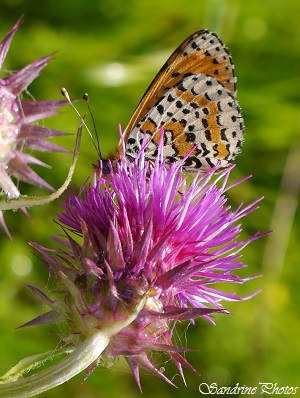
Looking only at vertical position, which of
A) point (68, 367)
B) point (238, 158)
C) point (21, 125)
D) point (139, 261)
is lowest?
point (68, 367)

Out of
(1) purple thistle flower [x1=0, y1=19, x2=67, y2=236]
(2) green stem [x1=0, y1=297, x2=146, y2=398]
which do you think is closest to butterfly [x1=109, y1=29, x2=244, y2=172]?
(1) purple thistle flower [x1=0, y1=19, x2=67, y2=236]

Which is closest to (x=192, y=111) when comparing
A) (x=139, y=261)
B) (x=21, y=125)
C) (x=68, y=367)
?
(x=21, y=125)

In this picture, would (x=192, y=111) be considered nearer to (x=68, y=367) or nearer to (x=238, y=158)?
(x=68, y=367)

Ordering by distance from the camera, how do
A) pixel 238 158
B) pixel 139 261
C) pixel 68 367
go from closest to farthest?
pixel 68 367 < pixel 139 261 < pixel 238 158

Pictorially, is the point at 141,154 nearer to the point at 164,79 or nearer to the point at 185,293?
the point at 164,79

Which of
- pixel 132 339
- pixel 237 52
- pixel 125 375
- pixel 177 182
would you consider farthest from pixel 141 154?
pixel 237 52

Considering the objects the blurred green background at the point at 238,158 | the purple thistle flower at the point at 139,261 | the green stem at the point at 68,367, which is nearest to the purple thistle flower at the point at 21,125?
the purple thistle flower at the point at 139,261

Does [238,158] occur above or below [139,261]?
above
